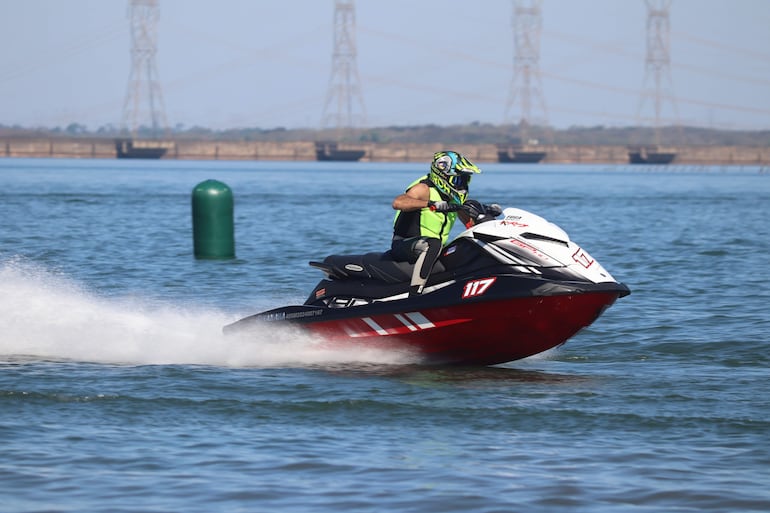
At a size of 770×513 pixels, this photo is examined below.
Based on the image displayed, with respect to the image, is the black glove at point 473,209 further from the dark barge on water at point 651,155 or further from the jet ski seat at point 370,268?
the dark barge on water at point 651,155

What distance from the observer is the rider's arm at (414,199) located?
10.1 metres

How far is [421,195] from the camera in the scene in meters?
10.2

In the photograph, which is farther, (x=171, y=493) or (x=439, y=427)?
(x=439, y=427)

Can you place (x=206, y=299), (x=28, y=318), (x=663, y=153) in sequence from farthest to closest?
(x=663, y=153) → (x=206, y=299) → (x=28, y=318)

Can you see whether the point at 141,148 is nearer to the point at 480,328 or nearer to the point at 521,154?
the point at 521,154

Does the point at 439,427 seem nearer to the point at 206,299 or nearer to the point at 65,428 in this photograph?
the point at 65,428

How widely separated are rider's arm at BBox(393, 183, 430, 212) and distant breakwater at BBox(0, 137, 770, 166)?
525 ft

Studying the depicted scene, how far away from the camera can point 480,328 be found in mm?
10344

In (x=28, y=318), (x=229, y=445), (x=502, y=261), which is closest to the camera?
(x=229, y=445)

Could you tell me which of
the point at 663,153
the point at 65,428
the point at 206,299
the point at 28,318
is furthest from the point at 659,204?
the point at 663,153

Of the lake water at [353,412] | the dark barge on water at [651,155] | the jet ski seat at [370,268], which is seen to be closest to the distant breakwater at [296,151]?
the dark barge on water at [651,155]

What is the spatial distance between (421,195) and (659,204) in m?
44.4

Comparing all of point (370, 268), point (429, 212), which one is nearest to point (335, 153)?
point (370, 268)

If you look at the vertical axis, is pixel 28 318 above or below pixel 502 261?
below
